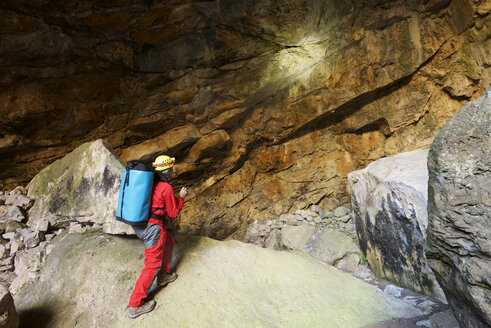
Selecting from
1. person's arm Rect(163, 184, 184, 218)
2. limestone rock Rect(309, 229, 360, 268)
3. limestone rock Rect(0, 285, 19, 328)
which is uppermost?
person's arm Rect(163, 184, 184, 218)

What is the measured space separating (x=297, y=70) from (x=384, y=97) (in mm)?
2935

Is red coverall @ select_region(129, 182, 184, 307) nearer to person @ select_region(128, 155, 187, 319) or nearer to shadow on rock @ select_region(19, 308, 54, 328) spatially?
person @ select_region(128, 155, 187, 319)

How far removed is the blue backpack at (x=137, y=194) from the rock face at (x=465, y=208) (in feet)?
9.23

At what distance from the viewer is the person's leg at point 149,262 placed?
2781mm

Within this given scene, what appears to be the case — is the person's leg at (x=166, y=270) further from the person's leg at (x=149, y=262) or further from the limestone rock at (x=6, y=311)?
the limestone rock at (x=6, y=311)

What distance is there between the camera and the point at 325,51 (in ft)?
24.1

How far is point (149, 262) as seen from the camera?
2861 millimetres

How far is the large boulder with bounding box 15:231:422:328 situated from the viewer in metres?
2.84

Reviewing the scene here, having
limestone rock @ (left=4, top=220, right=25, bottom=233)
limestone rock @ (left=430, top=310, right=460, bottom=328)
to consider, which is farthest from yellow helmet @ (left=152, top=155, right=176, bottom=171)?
limestone rock @ (left=430, top=310, right=460, bottom=328)

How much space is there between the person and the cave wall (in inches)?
173

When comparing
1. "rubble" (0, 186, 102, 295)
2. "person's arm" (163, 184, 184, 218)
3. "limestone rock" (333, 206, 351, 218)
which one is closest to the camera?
"person's arm" (163, 184, 184, 218)

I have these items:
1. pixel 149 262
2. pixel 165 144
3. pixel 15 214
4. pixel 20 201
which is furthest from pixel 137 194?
pixel 165 144

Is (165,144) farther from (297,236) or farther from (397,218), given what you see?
(397,218)

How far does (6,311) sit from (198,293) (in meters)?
1.87
